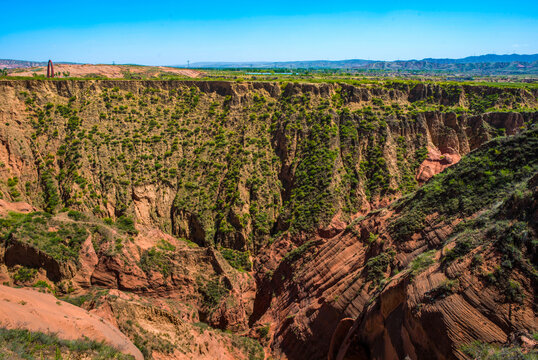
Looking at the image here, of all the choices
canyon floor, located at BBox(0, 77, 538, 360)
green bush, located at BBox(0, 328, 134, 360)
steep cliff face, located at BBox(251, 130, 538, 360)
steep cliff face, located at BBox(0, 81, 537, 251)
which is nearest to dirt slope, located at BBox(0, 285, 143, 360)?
canyon floor, located at BBox(0, 77, 538, 360)

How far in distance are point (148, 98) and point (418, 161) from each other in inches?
1923

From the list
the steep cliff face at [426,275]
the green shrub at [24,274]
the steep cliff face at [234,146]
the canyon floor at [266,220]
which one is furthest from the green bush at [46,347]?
the steep cliff face at [234,146]

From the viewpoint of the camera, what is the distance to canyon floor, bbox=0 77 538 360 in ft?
48.4

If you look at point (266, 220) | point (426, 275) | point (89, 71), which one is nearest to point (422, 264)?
→ point (426, 275)

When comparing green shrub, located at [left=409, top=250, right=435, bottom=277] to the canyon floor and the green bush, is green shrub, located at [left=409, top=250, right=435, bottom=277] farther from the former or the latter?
the green bush

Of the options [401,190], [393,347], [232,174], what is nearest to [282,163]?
[232,174]

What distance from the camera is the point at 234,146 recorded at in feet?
181

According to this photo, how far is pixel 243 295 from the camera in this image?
3759cm

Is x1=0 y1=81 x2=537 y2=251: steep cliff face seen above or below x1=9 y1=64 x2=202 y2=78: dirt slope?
below

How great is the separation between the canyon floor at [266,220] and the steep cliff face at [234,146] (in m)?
0.28

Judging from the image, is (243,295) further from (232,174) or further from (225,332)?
(232,174)

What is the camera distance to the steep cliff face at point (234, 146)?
4541 cm

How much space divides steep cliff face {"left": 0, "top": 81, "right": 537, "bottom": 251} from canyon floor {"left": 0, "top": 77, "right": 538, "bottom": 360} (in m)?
0.28

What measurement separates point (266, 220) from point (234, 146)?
1510cm
